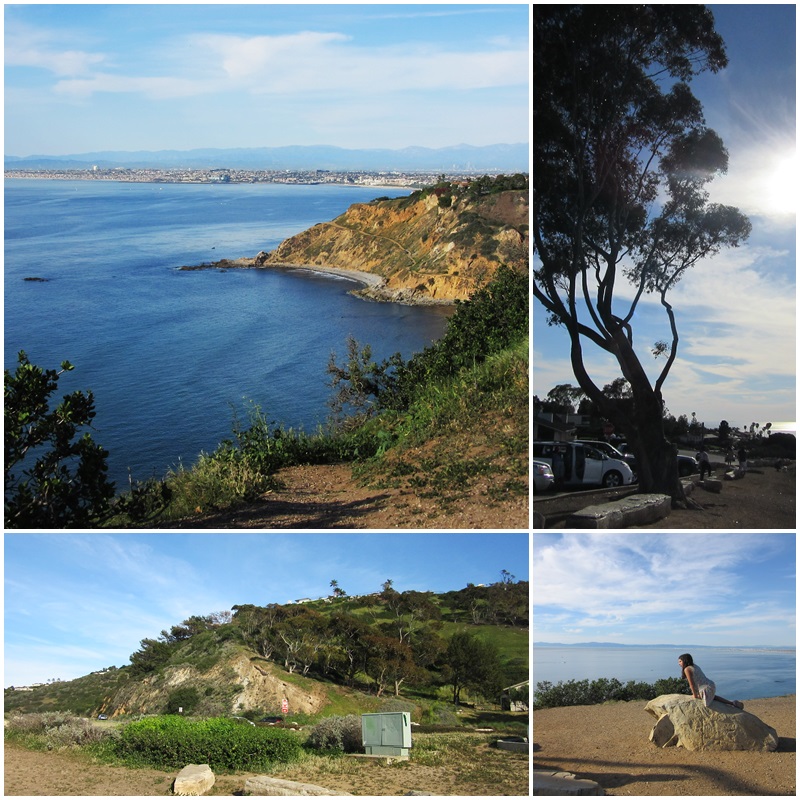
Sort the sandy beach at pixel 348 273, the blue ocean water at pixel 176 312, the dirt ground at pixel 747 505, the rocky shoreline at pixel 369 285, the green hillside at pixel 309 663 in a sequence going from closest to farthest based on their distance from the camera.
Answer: the dirt ground at pixel 747 505
the green hillside at pixel 309 663
the blue ocean water at pixel 176 312
the rocky shoreline at pixel 369 285
the sandy beach at pixel 348 273

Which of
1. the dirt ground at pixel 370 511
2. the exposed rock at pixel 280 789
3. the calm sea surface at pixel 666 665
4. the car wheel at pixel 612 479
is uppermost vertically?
the car wheel at pixel 612 479

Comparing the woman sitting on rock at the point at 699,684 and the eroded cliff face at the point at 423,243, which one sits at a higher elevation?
the eroded cliff face at the point at 423,243

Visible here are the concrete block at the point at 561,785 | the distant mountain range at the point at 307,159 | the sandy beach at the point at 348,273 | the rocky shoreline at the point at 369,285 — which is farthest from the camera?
the sandy beach at the point at 348,273

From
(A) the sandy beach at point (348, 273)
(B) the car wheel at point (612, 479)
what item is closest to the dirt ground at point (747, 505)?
(B) the car wheel at point (612, 479)

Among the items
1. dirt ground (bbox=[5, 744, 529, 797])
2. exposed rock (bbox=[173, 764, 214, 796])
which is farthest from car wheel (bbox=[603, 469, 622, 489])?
exposed rock (bbox=[173, 764, 214, 796])

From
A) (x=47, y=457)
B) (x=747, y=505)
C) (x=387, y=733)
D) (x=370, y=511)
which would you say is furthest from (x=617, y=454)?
(x=47, y=457)

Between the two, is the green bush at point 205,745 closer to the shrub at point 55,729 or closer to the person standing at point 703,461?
the shrub at point 55,729

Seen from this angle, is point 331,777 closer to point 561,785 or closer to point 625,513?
point 561,785
